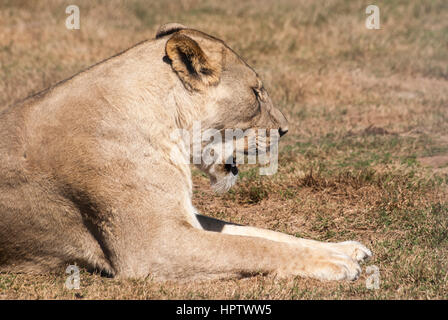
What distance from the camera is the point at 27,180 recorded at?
12.4ft

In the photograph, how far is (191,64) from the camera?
3.97 m

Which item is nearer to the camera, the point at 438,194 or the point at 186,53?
the point at 186,53

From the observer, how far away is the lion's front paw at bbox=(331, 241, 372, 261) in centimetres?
425

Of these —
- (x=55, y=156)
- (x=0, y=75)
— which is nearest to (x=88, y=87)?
(x=55, y=156)

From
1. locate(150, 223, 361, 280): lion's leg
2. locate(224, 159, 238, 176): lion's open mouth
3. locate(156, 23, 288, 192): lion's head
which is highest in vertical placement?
locate(156, 23, 288, 192): lion's head

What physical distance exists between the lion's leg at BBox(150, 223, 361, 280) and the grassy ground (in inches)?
3.0

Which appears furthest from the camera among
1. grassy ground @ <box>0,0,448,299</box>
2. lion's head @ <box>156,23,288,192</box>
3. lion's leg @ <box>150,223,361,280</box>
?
lion's head @ <box>156,23,288,192</box>

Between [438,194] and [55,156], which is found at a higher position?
[55,156]

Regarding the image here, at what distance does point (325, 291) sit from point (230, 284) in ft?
1.69

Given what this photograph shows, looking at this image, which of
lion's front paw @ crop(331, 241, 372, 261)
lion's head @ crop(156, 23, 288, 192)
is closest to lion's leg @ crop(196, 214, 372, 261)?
lion's front paw @ crop(331, 241, 372, 261)

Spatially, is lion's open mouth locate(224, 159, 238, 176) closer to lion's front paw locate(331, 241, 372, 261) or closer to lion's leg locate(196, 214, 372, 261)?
lion's leg locate(196, 214, 372, 261)

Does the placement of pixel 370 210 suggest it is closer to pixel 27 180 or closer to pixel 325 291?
pixel 325 291

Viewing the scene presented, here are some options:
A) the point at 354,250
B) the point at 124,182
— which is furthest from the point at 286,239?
the point at 124,182

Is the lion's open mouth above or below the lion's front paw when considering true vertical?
above
